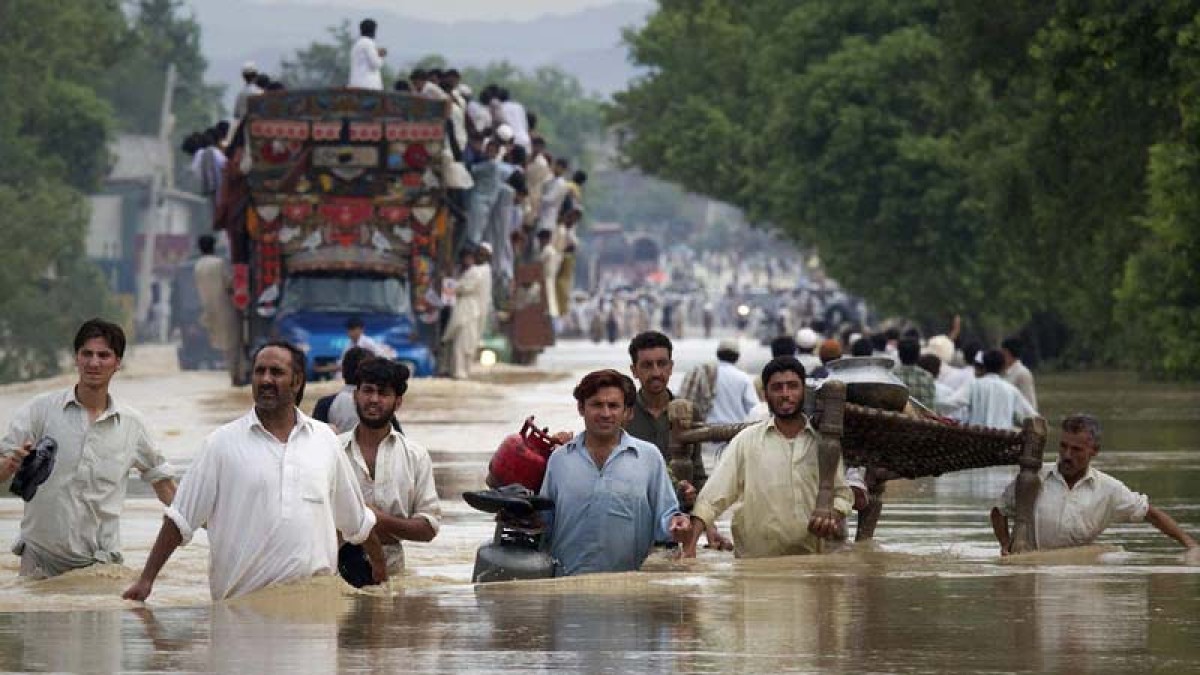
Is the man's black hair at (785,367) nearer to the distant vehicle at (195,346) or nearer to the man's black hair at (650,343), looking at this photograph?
the man's black hair at (650,343)

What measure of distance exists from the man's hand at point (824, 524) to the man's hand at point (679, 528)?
41.0 inches

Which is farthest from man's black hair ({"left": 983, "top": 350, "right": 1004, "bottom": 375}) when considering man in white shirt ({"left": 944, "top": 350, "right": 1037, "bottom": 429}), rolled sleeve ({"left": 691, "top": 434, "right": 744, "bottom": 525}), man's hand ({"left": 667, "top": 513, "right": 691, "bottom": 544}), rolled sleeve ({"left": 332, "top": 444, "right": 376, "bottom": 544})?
rolled sleeve ({"left": 332, "top": 444, "right": 376, "bottom": 544})

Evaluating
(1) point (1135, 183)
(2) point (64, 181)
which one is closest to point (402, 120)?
(1) point (1135, 183)

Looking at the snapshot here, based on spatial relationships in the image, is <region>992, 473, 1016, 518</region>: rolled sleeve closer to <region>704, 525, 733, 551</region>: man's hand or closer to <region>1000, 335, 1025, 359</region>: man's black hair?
<region>704, 525, 733, 551</region>: man's hand

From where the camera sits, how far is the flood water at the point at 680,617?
40.0ft

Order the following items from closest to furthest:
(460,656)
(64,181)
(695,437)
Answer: (460,656), (695,437), (64,181)

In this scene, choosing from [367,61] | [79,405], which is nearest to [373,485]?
[79,405]

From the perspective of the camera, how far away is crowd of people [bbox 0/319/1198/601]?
13.0 metres

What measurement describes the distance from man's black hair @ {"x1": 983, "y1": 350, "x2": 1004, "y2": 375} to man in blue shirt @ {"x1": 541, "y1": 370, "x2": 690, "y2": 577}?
1458cm

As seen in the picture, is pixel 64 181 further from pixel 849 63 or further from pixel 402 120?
pixel 402 120

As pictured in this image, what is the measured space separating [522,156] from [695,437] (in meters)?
37.9

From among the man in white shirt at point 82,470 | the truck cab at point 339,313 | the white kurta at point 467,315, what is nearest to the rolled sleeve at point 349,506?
the man in white shirt at point 82,470

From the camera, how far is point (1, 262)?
219ft

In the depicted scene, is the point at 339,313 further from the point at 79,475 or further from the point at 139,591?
the point at 139,591
